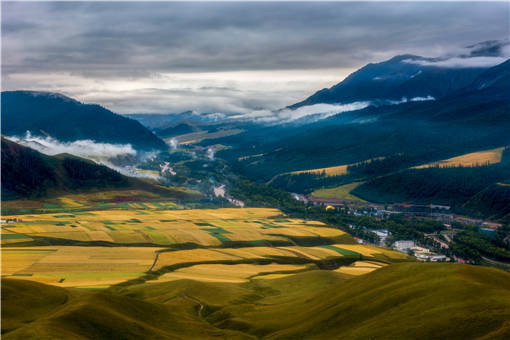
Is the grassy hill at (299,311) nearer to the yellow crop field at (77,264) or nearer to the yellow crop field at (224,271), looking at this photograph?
the yellow crop field at (77,264)

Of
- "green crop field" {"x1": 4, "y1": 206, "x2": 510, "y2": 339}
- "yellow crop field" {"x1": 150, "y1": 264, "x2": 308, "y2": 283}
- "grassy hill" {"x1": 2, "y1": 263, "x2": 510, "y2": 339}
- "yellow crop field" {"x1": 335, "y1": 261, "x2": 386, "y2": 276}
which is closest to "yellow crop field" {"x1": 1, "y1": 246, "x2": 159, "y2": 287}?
"green crop field" {"x1": 4, "y1": 206, "x2": 510, "y2": 339}

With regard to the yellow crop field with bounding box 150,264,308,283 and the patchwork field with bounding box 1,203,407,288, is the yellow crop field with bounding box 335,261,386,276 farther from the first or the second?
the yellow crop field with bounding box 150,264,308,283

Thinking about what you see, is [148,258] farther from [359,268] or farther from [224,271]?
[359,268]

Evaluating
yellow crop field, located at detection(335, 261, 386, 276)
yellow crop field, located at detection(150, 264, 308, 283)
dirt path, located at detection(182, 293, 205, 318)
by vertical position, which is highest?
dirt path, located at detection(182, 293, 205, 318)

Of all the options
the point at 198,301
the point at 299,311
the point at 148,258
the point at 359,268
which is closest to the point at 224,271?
the point at 148,258

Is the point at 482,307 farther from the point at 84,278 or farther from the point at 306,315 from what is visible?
the point at 84,278

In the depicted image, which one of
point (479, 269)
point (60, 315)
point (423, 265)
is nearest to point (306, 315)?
point (423, 265)

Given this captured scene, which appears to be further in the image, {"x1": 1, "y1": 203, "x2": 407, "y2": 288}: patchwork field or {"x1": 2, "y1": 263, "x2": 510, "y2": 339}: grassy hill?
{"x1": 1, "y1": 203, "x2": 407, "y2": 288}: patchwork field
